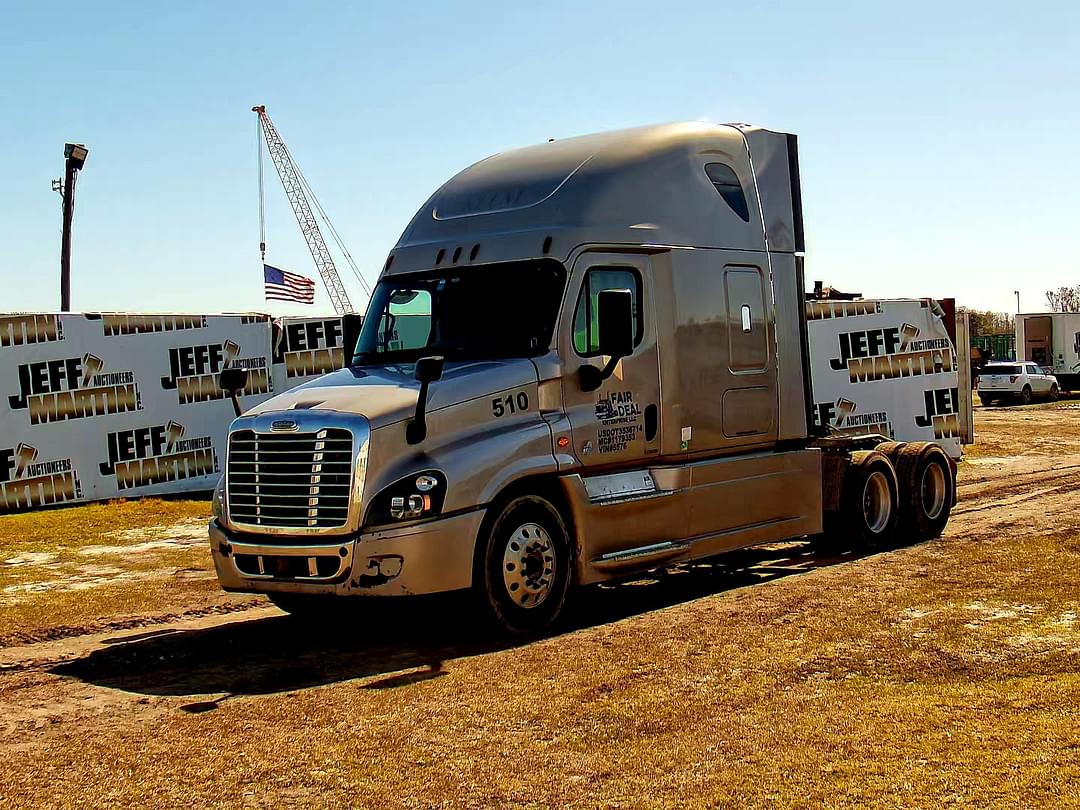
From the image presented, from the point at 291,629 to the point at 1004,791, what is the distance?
20.6ft

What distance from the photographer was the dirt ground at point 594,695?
5.84 meters

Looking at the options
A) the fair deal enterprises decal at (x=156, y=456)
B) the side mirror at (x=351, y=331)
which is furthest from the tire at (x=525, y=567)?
the fair deal enterprises decal at (x=156, y=456)

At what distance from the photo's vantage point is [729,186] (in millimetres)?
11578

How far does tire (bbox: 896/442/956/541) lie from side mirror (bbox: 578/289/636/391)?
15.8 feet

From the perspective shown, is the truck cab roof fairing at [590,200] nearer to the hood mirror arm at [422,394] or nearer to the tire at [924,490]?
the hood mirror arm at [422,394]

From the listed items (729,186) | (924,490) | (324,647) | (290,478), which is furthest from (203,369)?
(290,478)

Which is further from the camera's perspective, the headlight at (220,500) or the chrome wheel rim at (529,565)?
the headlight at (220,500)

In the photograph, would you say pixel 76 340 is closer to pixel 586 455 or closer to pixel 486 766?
pixel 586 455

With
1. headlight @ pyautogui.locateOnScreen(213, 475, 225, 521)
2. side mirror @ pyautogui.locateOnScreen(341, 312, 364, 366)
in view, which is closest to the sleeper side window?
side mirror @ pyautogui.locateOnScreen(341, 312, 364, 366)

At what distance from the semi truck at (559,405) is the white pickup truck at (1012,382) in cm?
3283

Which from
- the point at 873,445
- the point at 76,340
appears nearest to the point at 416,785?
the point at 873,445

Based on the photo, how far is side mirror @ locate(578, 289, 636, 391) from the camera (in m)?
9.84

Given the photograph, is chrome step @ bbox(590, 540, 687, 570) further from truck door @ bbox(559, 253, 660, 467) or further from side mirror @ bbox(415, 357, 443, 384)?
side mirror @ bbox(415, 357, 443, 384)

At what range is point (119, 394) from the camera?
19.7 metres
